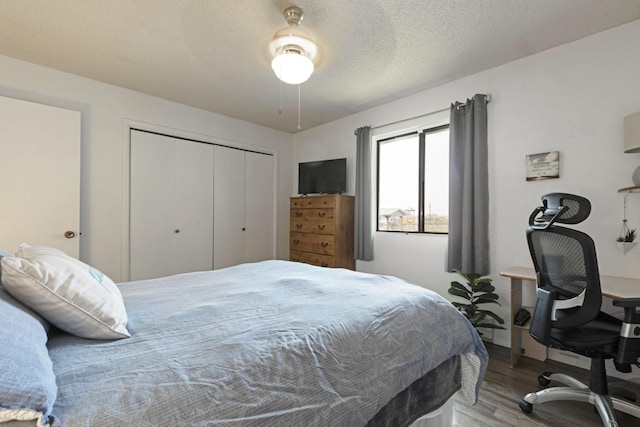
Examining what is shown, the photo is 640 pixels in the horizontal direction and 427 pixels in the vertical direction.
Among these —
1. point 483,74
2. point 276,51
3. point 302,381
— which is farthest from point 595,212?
point 276,51

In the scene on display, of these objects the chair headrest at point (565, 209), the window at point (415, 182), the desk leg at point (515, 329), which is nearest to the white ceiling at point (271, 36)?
the window at point (415, 182)

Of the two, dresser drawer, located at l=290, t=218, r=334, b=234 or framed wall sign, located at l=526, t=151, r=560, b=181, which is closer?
framed wall sign, located at l=526, t=151, r=560, b=181

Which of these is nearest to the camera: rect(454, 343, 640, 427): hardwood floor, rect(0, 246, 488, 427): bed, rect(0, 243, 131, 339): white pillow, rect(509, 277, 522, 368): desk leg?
rect(0, 246, 488, 427): bed

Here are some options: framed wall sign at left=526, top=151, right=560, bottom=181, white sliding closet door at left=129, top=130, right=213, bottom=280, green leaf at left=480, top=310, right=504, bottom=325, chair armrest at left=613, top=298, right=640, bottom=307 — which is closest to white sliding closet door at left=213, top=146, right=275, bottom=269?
white sliding closet door at left=129, top=130, right=213, bottom=280

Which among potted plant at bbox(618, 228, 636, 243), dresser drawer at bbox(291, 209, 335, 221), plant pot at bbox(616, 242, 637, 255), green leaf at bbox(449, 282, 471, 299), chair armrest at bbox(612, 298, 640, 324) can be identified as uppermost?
dresser drawer at bbox(291, 209, 335, 221)

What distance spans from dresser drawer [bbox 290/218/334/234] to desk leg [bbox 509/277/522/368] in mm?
1946

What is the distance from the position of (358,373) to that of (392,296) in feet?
1.62

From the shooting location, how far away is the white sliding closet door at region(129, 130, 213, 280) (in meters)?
3.25

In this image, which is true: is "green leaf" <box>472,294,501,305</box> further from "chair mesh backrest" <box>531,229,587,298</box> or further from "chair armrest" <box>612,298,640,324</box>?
"chair armrest" <box>612,298,640,324</box>

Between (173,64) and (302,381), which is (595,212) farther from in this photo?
(173,64)

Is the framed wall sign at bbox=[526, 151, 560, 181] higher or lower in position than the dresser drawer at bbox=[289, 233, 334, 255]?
higher

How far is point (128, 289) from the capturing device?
60.2 inches

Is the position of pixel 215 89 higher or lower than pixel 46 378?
higher

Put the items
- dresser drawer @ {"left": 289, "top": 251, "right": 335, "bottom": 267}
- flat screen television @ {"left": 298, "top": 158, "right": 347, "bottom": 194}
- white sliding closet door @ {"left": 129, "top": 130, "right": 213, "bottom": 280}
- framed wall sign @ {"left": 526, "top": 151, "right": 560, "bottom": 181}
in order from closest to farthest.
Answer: framed wall sign @ {"left": 526, "top": 151, "right": 560, "bottom": 181}
white sliding closet door @ {"left": 129, "top": 130, "right": 213, "bottom": 280}
dresser drawer @ {"left": 289, "top": 251, "right": 335, "bottom": 267}
flat screen television @ {"left": 298, "top": 158, "right": 347, "bottom": 194}
